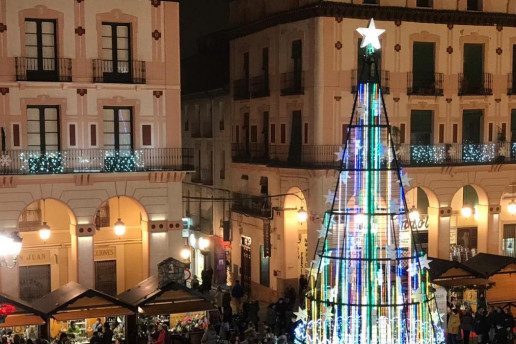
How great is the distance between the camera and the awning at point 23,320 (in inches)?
941

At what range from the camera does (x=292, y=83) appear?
35.4 m

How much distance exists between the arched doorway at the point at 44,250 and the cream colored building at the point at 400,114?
Result: 9.33m

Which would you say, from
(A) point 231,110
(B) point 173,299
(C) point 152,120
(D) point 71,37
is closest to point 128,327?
(B) point 173,299

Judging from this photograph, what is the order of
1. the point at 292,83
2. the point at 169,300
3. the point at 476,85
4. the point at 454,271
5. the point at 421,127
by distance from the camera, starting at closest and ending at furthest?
the point at 169,300 < the point at 454,271 < the point at 292,83 < the point at 421,127 < the point at 476,85

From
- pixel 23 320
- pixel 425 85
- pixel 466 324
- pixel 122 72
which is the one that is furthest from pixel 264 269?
pixel 23 320

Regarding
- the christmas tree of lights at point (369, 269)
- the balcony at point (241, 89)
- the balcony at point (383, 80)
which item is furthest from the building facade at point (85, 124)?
the christmas tree of lights at point (369, 269)

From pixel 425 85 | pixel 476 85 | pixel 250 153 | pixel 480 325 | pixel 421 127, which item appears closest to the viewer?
pixel 480 325

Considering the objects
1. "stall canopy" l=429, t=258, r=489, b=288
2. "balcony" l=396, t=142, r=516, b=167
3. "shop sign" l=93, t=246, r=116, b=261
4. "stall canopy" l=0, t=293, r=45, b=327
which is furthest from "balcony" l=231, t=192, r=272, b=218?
"stall canopy" l=0, t=293, r=45, b=327

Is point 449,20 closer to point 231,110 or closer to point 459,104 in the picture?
point 459,104

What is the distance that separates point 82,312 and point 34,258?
8153 mm

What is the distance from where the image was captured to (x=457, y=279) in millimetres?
28203

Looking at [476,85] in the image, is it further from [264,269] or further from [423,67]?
[264,269]

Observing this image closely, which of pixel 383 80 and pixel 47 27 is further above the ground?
pixel 47 27

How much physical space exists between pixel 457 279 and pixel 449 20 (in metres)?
13.2
